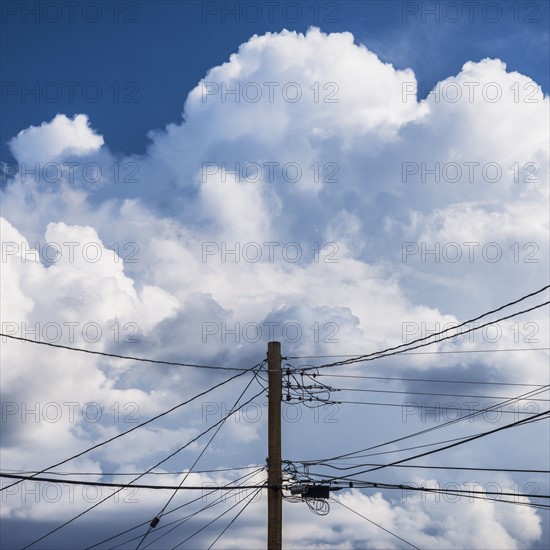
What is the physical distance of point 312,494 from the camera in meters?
23.0

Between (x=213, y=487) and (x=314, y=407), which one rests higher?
(x=314, y=407)

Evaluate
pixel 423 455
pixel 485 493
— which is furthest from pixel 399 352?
pixel 485 493

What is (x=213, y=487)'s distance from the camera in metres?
22.7

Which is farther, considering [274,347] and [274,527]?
[274,347]

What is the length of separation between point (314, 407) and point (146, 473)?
17.0ft

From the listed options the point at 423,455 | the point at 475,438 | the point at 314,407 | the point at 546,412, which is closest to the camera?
the point at 546,412

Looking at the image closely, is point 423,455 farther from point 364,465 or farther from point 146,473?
point 146,473

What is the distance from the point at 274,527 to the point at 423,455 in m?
4.19

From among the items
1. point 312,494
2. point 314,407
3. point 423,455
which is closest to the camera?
point 423,455

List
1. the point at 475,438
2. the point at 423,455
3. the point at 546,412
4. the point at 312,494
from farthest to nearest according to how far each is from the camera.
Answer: the point at 312,494, the point at 423,455, the point at 475,438, the point at 546,412

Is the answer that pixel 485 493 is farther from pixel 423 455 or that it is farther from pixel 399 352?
pixel 399 352

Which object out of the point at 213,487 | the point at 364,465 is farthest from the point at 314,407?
the point at 213,487

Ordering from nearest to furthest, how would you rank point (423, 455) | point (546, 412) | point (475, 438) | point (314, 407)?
point (546, 412)
point (475, 438)
point (423, 455)
point (314, 407)

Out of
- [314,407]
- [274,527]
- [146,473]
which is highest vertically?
[314,407]
